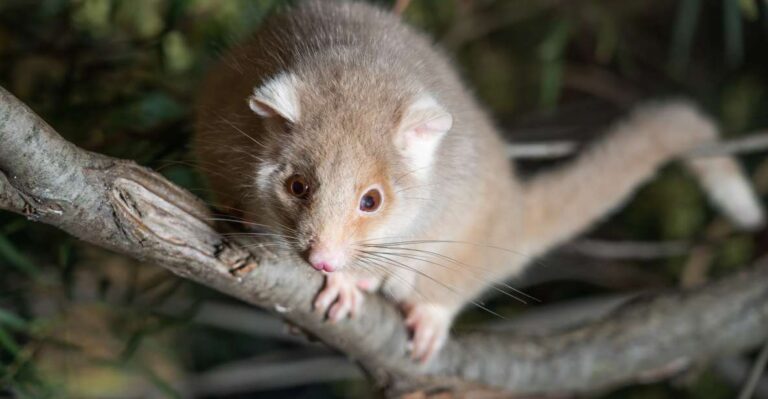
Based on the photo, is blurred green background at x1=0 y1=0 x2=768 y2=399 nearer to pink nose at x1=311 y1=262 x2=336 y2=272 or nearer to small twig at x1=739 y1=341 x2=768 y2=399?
small twig at x1=739 y1=341 x2=768 y2=399

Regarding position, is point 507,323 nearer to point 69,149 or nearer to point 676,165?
point 676,165

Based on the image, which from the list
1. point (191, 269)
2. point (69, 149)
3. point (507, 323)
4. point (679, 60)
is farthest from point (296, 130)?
point (679, 60)

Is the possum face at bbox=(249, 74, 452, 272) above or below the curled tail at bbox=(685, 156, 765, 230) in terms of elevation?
above

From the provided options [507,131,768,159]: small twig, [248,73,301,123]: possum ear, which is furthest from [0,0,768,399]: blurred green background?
[248,73,301,123]: possum ear

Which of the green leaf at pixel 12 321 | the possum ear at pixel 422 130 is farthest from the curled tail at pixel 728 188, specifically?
the green leaf at pixel 12 321

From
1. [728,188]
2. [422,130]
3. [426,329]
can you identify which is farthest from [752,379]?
[422,130]
